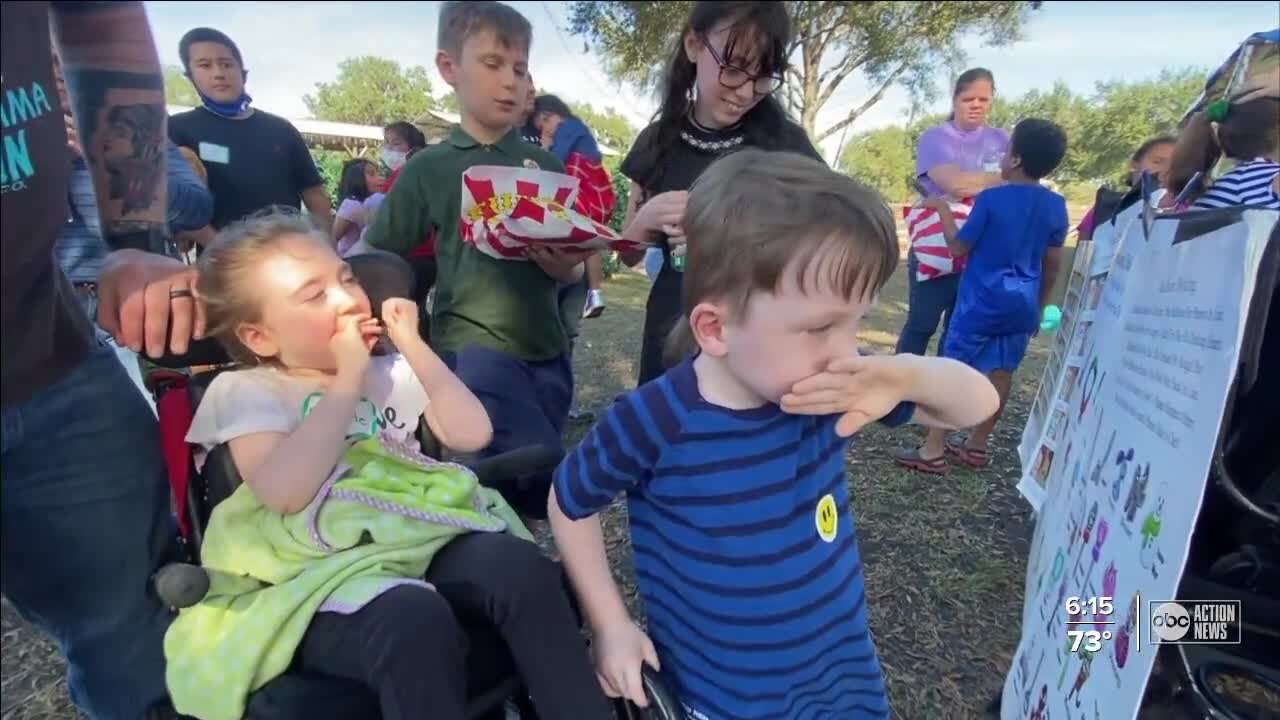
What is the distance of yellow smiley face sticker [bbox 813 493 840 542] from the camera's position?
Answer: 1.40m

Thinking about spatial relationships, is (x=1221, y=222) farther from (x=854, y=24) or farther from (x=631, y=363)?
(x=854, y=24)

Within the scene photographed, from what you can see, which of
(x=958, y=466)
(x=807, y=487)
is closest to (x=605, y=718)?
(x=807, y=487)

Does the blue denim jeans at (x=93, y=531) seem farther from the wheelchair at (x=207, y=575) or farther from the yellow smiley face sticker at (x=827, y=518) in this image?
the yellow smiley face sticker at (x=827, y=518)

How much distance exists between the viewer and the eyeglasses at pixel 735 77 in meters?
2.38

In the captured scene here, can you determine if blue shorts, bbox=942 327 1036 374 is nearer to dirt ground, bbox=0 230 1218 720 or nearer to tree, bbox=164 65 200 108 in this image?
dirt ground, bbox=0 230 1218 720

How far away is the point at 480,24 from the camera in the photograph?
2.35m

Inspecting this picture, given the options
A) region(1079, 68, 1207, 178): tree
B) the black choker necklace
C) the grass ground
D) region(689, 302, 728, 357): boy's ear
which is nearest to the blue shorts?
the grass ground

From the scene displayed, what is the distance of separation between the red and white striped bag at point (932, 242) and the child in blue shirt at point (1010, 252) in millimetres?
189

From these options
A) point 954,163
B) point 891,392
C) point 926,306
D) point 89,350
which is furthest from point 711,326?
point 954,163

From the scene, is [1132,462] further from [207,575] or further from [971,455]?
[971,455]

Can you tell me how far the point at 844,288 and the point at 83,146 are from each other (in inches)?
57.6

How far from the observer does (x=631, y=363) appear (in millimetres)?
6625

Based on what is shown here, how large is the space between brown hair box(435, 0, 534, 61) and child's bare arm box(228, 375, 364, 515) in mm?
1344

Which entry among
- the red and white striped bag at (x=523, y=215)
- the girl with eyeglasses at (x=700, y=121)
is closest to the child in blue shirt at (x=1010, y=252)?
the girl with eyeglasses at (x=700, y=121)
